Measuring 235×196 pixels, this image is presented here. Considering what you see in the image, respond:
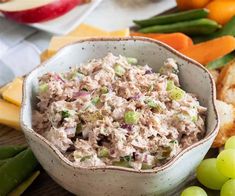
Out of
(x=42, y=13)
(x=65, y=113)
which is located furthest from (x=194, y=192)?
(x=42, y=13)

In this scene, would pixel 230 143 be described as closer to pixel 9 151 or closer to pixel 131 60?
pixel 131 60

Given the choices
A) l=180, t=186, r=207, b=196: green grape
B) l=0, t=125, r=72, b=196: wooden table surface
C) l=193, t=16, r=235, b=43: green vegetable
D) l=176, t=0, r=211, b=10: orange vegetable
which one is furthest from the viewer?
l=176, t=0, r=211, b=10: orange vegetable

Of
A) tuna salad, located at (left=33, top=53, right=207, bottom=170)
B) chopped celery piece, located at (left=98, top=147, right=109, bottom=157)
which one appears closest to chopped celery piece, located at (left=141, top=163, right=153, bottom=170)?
tuna salad, located at (left=33, top=53, right=207, bottom=170)

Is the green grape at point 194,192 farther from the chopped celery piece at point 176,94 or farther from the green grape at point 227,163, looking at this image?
the chopped celery piece at point 176,94

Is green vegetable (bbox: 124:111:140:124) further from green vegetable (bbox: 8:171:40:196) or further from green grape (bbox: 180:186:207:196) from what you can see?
green vegetable (bbox: 8:171:40:196)

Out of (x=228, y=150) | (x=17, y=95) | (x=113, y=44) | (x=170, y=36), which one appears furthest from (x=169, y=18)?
(x=228, y=150)

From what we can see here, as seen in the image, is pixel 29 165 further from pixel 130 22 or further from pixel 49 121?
pixel 130 22
